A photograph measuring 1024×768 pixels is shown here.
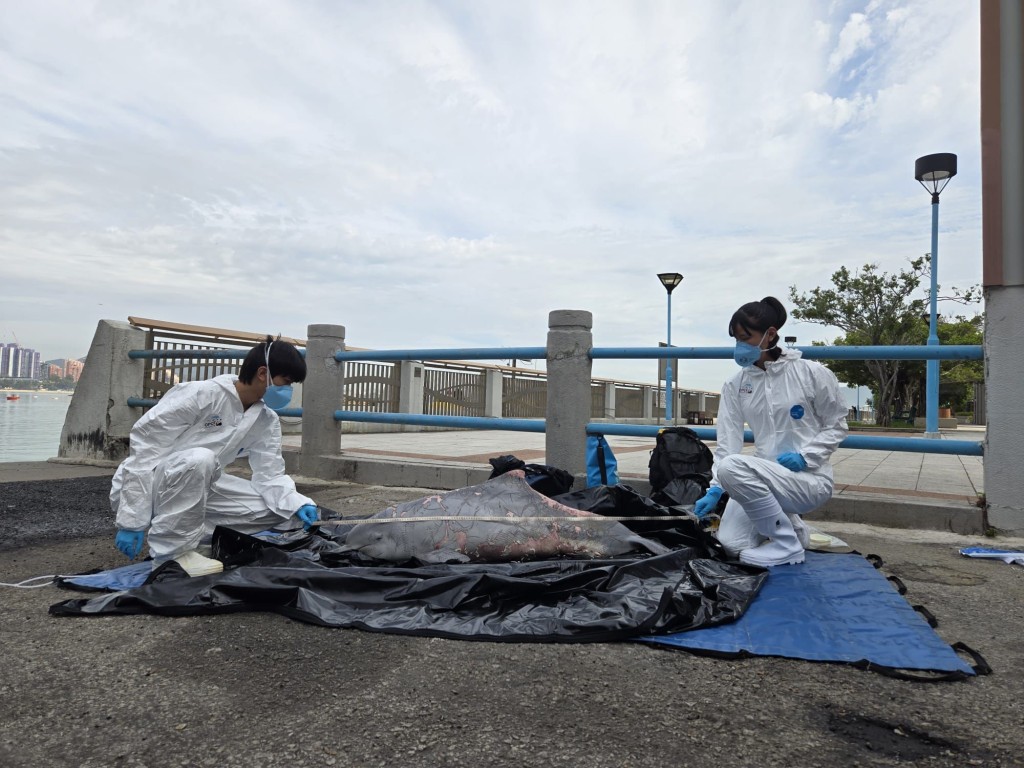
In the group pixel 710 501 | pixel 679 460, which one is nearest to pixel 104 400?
pixel 679 460

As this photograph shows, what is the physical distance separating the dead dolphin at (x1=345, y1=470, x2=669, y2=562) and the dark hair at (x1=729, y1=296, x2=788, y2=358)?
1136 mm

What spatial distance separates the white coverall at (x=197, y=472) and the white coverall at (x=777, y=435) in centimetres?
212

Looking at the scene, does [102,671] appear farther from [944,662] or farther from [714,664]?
[944,662]

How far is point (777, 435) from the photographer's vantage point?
3184mm

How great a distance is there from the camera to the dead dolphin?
9.18ft

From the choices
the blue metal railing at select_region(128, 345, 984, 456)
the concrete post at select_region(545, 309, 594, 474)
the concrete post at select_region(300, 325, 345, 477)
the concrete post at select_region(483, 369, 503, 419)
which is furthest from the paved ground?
the concrete post at select_region(483, 369, 503, 419)

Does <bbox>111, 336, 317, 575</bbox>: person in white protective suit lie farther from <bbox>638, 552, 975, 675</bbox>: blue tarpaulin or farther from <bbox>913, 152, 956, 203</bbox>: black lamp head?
<bbox>913, 152, 956, 203</bbox>: black lamp head

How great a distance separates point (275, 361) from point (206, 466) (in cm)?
55

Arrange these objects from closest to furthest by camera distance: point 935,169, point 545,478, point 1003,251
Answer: point 1003,251 → point 545,478 → point 935,169

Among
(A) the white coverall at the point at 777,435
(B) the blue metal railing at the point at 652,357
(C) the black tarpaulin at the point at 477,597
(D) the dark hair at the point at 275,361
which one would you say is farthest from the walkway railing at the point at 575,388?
(D) the dark hair at the point at 275,361

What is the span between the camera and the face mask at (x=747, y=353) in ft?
10.3

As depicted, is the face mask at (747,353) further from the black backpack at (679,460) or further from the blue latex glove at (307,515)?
the blue latex glove at (307,515)

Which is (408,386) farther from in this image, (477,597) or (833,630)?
(833,630)

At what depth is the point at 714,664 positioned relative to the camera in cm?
183
